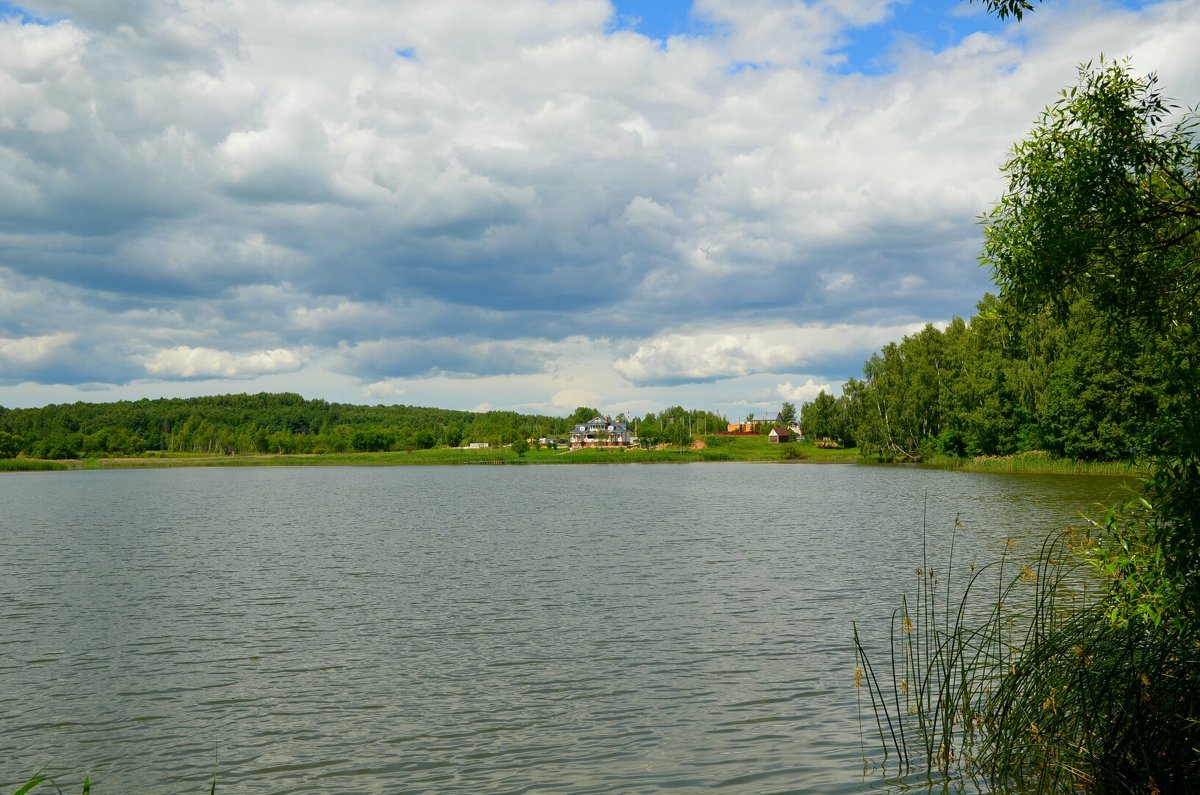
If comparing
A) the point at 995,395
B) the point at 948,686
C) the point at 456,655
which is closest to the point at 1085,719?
the point at 948,686

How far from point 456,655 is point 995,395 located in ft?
249

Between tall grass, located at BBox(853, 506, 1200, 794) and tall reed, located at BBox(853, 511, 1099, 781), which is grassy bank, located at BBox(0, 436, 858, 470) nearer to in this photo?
tall reed, located at BBox(853, 511, 1099, 781)

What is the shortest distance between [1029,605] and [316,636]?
15.7 metres

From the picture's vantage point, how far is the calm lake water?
37.3 ft

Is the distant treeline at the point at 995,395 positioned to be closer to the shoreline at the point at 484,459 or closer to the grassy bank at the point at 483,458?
the shoreline at the point at 484,459

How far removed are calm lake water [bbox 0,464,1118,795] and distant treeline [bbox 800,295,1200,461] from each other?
2095cm

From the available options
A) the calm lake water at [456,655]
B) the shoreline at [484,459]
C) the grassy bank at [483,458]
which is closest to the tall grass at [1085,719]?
the calm lake water at [456,655]

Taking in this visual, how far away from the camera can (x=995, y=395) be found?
81.3m

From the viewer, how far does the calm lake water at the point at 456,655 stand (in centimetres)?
1137

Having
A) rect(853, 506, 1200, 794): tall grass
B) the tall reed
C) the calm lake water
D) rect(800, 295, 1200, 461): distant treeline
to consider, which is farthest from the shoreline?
rect(853, 506, 1200, 794): tall grass

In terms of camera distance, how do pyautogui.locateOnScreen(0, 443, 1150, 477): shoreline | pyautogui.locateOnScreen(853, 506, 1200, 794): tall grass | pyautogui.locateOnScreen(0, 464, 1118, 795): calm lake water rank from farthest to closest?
pyautogui.locateOnScreen(0, 443, 1150, 477): shoreline < pyautogui.locateOnScreen(0, 464, 1118, 795): calm lake water < pyautogui.locateOnScreen(853, 506, 1200, 794): tall grass

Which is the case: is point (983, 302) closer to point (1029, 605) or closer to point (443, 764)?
point (1029, 605)

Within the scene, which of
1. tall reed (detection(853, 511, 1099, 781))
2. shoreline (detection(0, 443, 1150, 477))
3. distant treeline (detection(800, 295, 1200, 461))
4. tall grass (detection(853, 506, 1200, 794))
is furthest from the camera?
shoreline (detection(0, 443, 1150, 477))

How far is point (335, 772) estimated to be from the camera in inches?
440
